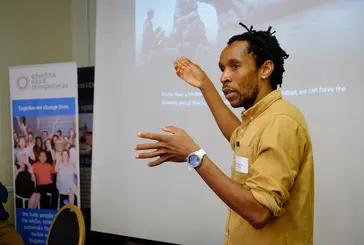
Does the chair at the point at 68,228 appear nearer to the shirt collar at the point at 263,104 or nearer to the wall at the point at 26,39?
the shirt collar at the point at 263,104

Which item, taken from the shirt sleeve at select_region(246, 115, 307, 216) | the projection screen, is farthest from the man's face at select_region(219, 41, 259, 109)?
the projection screen

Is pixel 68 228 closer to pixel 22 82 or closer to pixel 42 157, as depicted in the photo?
pixel 42 157

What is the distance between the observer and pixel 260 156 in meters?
0.97

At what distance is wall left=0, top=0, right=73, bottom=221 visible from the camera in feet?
12.8

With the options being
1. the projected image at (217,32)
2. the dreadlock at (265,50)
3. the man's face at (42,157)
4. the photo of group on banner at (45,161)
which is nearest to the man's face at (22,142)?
the photo of group on banner at (45,161)

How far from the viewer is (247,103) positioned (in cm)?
117

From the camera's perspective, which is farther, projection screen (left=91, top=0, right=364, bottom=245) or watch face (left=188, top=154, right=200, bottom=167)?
projection screen (left=91, top=0, right=364, bottom=245)

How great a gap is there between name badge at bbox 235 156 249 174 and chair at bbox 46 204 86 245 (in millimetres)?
1402

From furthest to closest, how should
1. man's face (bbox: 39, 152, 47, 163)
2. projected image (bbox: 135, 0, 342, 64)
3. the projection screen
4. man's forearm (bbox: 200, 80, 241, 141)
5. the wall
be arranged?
the wall → man's face (bbox: 39, 152, 47, 163) → projected image (bbox: 135, 0, 342, 64) → the projection screen → man's forearm (bbox: 200, 80, 241, 141)

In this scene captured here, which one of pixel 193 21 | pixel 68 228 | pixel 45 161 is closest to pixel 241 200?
pixel 68 228

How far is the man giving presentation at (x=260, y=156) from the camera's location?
93 cm

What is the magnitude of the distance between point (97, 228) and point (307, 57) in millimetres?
2252

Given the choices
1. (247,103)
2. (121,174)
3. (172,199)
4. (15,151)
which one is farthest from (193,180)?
(15,151)

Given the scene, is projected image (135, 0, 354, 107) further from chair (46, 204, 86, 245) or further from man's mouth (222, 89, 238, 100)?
man's mouth (222, 89, 238, 100)
